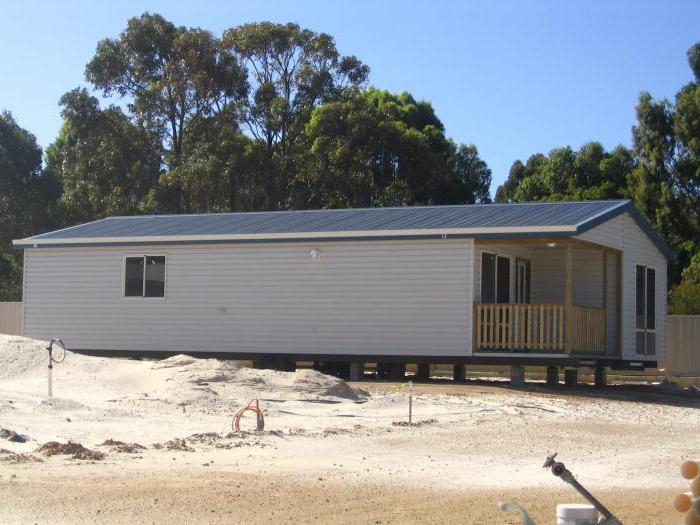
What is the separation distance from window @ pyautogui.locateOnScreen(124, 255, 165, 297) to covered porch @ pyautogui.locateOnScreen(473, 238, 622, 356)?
7.37m

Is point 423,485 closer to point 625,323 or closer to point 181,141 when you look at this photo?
point 625,323

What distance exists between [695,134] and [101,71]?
2424cm

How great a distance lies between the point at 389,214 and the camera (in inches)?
1013

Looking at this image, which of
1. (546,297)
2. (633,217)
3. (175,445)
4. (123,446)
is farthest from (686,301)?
(123,446)

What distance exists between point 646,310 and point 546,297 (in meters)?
2.51

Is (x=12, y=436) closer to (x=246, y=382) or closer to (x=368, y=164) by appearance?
(x=246, y=382)

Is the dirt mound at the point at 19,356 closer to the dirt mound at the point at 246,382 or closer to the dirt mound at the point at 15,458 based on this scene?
the dirt mound at the point at 246,382

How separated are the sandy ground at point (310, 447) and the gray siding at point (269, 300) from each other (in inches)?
78.8

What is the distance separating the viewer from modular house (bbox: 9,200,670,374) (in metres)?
22.5

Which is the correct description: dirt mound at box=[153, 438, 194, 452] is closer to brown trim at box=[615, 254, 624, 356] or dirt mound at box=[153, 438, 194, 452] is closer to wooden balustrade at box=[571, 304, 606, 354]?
wooden balustrade at box=[571, 304, 606, 354]

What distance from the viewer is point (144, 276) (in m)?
25.8

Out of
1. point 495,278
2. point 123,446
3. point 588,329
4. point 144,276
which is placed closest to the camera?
point 123,446

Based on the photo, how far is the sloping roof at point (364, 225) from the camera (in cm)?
2228

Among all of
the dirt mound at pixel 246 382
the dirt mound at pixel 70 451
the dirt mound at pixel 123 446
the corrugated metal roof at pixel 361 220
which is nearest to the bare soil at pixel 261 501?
the dirt mound at pixel 70 451
